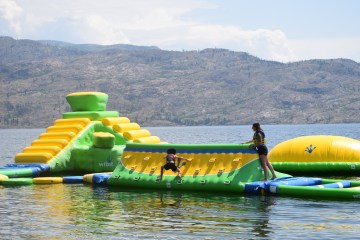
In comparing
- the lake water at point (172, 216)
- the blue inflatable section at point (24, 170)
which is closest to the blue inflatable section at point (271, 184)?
the lake water at point (172, 216)

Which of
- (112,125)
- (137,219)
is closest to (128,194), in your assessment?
(137,219)

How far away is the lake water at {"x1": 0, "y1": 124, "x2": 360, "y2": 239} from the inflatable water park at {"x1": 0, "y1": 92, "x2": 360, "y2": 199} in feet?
1.86

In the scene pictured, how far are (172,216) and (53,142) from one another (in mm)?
15903

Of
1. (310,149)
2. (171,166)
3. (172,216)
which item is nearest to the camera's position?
(172,216)

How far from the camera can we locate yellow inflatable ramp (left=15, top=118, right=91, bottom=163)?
102 feet

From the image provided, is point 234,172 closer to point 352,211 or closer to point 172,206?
point 172,206

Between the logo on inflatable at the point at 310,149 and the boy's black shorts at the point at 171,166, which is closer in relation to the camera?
the boy's black shorts at the point at 171,166

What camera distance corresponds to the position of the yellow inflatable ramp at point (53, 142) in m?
31.2

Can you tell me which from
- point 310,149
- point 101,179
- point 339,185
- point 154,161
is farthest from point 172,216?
point 310,149

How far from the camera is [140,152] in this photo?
24.9m

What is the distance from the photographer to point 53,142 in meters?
32.0

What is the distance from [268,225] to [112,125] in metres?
17.9

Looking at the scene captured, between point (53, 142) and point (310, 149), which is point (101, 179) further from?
point (310, 149)

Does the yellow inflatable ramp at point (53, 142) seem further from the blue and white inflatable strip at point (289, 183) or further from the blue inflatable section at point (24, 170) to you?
the blue and white inflatable strip at point (289, 183)
